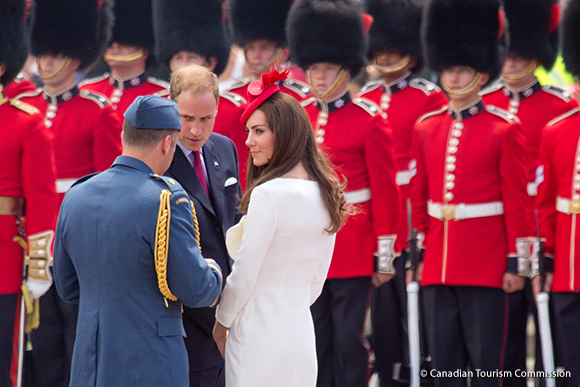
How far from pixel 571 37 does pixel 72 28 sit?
276 cm

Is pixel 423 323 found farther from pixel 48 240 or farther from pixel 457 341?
pixel 48 240

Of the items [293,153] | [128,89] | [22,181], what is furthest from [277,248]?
[128,89]

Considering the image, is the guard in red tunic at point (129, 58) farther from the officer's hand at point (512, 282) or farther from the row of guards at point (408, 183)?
the officer's hand at point (512, 282)

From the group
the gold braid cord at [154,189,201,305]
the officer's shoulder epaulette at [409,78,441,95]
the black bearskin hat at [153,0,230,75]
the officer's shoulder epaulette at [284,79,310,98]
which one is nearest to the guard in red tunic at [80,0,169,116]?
the black bearskin hat at [153,0,230,75]

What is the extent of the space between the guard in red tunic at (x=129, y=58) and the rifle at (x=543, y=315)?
2.46 metres

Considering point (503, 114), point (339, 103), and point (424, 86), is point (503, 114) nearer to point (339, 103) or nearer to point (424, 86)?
point (339, 103)

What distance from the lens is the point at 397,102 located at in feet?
18.4

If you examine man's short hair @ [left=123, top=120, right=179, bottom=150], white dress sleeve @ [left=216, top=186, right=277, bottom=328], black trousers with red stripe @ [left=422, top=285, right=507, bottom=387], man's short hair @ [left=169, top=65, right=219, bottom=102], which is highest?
man's short hair @ [left=169, top=65, right=219, bottom=102]

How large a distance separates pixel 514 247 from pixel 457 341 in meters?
0.55

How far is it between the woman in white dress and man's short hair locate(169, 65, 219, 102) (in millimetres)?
264

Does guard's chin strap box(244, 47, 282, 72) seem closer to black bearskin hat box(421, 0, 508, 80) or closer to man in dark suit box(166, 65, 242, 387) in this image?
black bearskin hat box(421, 0, 508, 80)

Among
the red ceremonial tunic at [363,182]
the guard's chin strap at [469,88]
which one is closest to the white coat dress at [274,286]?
the red ceremonial tunic at [363,182]

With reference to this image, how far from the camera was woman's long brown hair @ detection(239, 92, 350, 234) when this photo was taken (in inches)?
118

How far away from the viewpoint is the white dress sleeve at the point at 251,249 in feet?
9.47
